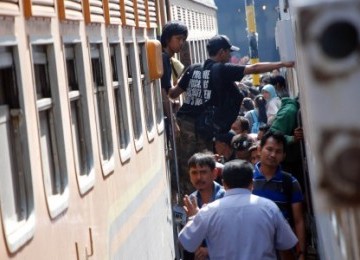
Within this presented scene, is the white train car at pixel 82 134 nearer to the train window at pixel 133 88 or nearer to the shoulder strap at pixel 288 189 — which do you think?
the train window at pixel 133 88

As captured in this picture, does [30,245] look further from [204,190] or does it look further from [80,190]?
[204,190]

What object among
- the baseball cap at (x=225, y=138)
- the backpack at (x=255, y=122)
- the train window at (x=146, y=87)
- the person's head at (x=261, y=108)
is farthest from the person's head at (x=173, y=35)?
the person's head at (x=261, y=108)

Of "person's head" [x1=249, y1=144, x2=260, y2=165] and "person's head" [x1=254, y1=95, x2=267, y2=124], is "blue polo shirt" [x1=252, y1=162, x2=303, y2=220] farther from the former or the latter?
"person's head" [x1=254, y1=95, x2=267, y2=124]

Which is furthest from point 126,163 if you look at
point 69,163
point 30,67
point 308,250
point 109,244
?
point 30,67

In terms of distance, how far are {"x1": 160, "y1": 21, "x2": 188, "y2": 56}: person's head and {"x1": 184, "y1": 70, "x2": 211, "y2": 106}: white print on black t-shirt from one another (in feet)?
1.87

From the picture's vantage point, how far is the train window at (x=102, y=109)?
24.7 feet

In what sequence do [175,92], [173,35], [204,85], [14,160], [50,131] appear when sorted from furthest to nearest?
[175,92]
[173,35]
[204,85]
[50,131]
[14,160]

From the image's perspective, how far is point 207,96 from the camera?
1021 cm

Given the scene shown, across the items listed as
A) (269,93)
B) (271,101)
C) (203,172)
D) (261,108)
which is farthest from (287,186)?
(261,108)

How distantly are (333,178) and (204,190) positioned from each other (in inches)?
235

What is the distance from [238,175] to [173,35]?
195 inches

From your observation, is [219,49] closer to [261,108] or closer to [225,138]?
[225,138]

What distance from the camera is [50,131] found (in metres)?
5.78

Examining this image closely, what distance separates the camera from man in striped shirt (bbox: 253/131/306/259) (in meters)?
6.97
